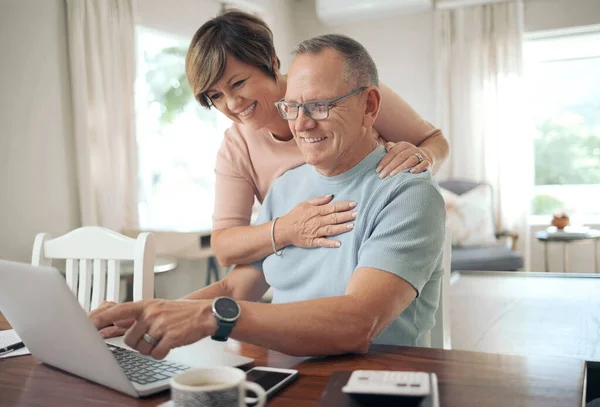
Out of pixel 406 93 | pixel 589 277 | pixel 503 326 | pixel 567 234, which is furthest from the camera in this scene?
pixel 406 93

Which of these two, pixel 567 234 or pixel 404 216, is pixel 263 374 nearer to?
pixel 404 216

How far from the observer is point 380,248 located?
1146 mm

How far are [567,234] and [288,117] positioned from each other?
13.6 ft

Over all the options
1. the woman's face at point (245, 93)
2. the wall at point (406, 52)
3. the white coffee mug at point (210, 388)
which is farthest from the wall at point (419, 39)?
the white coffee mug at point (210, 388)

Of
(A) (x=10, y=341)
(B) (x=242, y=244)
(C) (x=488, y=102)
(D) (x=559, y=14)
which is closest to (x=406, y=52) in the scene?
(C) (x=488, y=102)

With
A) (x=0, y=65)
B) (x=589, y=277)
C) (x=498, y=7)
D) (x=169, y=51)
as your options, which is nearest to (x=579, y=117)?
(x=498, y=7)

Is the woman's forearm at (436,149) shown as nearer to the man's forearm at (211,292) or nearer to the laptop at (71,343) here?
the man's forearm at (211,292)

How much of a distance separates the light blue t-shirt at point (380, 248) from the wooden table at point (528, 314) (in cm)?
94

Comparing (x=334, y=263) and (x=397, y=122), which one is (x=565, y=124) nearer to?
(x=397, y=122)

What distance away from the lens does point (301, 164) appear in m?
1.67

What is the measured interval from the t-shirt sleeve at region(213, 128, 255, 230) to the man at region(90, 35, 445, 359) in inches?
6.9

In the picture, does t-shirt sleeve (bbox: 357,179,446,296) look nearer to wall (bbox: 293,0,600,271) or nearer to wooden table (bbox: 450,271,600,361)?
wooden table (bbox: 450,271,600,361)

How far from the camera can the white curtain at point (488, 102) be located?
552cm

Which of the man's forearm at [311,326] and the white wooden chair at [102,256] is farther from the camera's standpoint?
the white wooden chair at [102,256]
